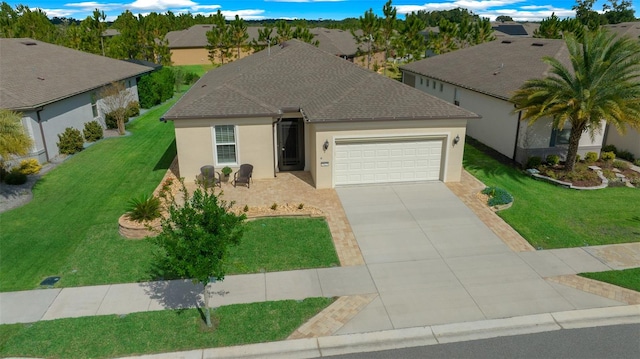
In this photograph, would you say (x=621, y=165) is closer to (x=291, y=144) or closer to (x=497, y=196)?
(x=497, y=196)

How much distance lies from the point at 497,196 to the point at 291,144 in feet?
28.2

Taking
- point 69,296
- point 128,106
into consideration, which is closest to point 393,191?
point 69,296

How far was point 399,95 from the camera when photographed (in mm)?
18328

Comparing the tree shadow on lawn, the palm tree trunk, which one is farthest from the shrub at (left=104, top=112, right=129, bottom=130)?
the palm tree trunk

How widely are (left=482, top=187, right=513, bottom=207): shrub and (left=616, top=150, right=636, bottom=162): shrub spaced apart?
9210 millimetres

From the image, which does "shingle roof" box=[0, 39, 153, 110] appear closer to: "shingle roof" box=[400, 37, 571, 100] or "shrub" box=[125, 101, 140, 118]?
"shrub" box=[125, 101, 140, 118]

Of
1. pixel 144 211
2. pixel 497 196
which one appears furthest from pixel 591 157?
pixel 144 211

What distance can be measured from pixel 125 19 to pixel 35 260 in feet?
167

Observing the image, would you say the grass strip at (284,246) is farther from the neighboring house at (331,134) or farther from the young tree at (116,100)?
the young tree at (116,100)

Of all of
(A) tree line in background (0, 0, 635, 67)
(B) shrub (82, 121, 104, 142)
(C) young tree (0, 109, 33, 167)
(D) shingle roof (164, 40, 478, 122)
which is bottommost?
(B) shrub (82, 121, 104, 142)

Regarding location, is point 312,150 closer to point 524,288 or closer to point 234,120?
point 234,120

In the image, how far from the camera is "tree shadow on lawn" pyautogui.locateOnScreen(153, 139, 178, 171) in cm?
2028

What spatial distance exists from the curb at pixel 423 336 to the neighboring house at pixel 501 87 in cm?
1117

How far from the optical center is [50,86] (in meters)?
22.4
